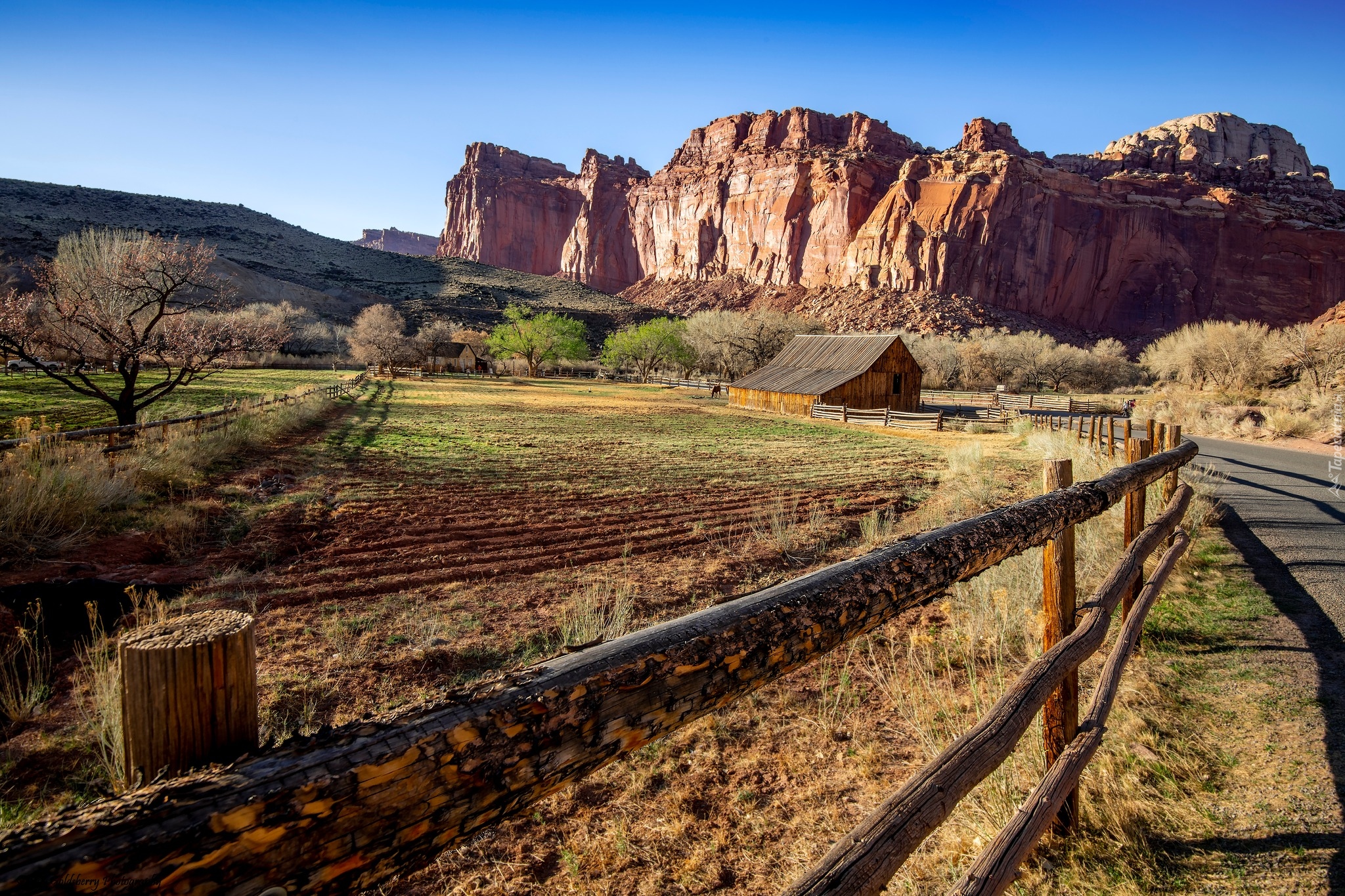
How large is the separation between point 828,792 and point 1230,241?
12452cm

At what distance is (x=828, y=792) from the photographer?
3.42 metres

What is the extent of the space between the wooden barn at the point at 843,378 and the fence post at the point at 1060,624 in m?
26.5

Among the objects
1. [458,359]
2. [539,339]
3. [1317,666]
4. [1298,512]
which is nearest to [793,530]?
[1317,666]

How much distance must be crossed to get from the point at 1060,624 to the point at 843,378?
27.9 meters

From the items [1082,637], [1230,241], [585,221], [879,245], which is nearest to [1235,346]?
[1082,637]

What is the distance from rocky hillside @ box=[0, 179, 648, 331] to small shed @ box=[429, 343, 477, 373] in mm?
10105

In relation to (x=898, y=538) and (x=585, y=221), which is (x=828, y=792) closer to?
(x=898, y=538)

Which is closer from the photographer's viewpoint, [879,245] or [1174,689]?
[1174,689]

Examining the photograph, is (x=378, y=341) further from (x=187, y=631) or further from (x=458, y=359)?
(x=187, y=631)

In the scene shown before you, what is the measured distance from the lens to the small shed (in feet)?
218

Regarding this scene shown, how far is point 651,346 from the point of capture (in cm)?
5984

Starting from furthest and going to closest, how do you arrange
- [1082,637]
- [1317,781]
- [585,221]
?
[585,221], [1082,637], [1317,781]

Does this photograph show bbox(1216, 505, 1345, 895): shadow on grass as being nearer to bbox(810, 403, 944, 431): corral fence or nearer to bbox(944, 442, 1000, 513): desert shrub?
bbox(944, 442, 1000, 513): desert shrub

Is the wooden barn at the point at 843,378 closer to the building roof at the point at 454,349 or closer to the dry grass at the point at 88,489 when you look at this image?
the dry grass at the point at 88,489
